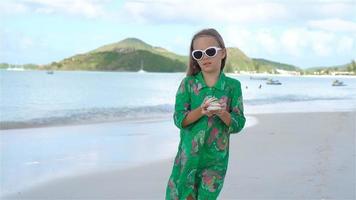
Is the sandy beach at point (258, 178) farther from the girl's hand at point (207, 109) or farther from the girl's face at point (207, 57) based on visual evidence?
the girl's hand at point (207, 109)

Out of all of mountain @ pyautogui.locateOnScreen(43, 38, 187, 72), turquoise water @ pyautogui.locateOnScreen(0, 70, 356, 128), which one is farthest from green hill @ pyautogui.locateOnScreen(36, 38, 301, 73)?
turquoise water @ pyautogui.locateOnScreen(0, 70, 356, 128)

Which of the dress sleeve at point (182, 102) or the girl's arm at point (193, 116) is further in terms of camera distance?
the dress sleeve at point (182, 102)

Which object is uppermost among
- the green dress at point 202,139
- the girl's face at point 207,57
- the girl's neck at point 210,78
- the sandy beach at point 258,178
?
the girl's face at point 207,57

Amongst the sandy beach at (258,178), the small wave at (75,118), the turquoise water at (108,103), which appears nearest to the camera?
the sandy beach at (258,178)

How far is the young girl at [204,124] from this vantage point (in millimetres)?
3086

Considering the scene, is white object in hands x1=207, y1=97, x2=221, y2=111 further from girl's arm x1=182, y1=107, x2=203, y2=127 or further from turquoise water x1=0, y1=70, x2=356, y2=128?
turquoise water x1=0, y1=70, x2=356, y2=128

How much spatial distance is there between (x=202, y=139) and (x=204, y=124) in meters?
0.08

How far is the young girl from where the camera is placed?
10.1ft

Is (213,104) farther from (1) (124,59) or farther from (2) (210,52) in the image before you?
(1) (124,59)

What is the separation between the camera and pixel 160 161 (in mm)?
9539

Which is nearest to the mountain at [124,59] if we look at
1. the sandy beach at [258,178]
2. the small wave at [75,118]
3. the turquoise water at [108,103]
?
the turquoise water at [108,103]

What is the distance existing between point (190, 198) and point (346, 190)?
4073 millimetres

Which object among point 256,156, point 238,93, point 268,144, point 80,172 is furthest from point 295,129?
point 238,93

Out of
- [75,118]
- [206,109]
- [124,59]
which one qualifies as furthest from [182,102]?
[124,59]
